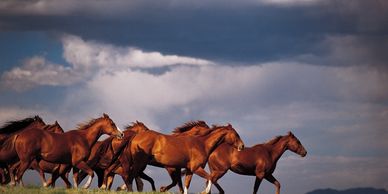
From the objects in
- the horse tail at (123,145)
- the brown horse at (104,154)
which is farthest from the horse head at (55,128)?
the horse tail at (123,145)

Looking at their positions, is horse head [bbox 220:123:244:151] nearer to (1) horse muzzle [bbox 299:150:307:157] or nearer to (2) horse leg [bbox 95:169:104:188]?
(1) horse muzzle [bbox 299:150:307:157]

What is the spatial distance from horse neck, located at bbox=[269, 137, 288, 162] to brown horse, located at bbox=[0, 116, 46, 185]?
9.13 meters

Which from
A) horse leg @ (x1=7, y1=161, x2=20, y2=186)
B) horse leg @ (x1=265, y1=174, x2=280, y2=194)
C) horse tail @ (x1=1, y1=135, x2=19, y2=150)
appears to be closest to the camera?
horse leg @ (x1=7, y1=161, x2=20, y2=186)

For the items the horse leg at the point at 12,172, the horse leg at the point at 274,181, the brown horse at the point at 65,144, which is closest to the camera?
the horse leg at the point at 12,172

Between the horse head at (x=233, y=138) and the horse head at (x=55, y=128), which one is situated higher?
the horse head at (x=55, y=128)

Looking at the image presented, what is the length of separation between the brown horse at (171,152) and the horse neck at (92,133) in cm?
146

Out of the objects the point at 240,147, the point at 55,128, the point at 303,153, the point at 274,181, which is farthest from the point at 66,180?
the point at 303,153

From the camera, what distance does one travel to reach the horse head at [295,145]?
28828 millimetres

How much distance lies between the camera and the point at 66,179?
24.8 m

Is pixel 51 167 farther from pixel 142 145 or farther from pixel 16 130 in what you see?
pixel 142 145

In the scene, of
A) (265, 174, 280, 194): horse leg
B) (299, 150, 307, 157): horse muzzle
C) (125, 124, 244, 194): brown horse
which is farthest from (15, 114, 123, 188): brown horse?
(299, 150, 307, 157): horse muzzle

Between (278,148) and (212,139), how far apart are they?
4.22 meters

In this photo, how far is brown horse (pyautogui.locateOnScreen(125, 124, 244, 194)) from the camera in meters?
23.9

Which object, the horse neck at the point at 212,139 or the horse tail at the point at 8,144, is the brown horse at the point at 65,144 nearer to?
the horse tail at the point at 8,144
